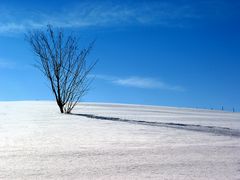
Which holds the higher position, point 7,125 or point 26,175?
point 7,125

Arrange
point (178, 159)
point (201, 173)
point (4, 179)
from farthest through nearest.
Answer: point (178, 159), point (201, 173), point (4, 179)

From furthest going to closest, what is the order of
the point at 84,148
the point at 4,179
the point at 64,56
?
1. the point at 64,56
2. the point at 84,148
3. the point at 4,179

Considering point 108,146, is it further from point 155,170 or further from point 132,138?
point 155,170

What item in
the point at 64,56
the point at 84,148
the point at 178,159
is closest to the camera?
the point at 178,159

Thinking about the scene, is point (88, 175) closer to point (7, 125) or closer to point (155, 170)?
point (155, 170)

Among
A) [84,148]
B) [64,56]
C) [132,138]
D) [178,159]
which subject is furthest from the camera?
[64,56]

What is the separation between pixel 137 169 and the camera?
249 cm

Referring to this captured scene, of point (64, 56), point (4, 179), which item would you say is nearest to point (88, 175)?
point (4, 179)

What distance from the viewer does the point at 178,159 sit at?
2760mm

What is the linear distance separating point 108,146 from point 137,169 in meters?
0.68

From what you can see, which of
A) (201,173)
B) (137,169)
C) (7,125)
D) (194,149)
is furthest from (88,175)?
(7,125)

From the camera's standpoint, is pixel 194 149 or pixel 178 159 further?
pixel 194 149

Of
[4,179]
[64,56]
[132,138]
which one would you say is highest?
[64,56]

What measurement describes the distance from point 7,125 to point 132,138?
1.93 meters
